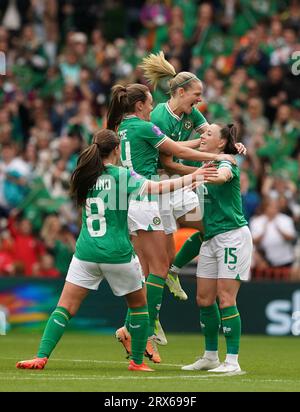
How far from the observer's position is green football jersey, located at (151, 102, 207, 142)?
12383 millimetres

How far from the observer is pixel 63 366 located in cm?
1173

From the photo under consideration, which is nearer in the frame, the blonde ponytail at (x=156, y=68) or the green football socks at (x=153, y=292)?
the green football socks at (x=153, y=292)

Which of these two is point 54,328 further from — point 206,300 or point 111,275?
point 206,300

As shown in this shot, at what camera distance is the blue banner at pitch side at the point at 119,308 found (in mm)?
17312

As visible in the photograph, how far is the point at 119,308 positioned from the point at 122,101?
6233 mm

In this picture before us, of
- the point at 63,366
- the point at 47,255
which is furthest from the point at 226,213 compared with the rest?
the point at 47,255

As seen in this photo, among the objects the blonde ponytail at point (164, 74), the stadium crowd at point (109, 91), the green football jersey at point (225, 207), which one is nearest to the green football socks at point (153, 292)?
the green football jersey at point (225, 207)

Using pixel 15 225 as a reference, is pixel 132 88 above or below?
above

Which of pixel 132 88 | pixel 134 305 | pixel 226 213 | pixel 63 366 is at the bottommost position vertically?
pixel 63 366

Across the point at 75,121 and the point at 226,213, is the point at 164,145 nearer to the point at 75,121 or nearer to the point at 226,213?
the point at 226,213

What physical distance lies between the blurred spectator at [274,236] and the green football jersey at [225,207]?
6.40m

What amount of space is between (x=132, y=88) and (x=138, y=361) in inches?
106

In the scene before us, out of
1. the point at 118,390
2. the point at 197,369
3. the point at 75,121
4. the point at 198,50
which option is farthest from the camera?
the point at 198,50

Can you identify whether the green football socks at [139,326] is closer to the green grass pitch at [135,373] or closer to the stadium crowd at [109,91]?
the green grass pitch at [135,373]
